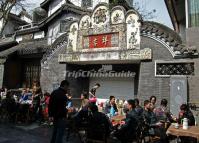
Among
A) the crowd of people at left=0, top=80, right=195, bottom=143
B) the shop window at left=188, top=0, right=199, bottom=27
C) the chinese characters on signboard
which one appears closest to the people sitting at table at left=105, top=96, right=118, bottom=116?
the crowd of people at left=0, top=80, right=195, bottom=143

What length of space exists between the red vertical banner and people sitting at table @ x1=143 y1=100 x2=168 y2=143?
18.2ft

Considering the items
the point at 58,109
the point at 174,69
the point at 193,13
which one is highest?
the point at 193,13

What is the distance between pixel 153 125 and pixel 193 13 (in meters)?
5.30

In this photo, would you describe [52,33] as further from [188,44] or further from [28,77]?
[188,44]

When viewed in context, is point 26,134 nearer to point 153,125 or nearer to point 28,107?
point 28,107

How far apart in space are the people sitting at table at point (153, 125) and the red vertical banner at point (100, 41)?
5548 millimetres

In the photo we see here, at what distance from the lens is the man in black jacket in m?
6.47

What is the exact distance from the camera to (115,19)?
482 inches

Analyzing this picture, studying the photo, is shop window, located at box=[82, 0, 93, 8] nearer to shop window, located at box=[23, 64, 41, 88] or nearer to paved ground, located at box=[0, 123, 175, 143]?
shop window, located at box=[23, 64, 41, 88]

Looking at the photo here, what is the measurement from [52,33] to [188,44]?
11179mm

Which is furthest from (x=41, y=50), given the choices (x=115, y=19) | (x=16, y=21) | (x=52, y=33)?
(x=16, y=21)

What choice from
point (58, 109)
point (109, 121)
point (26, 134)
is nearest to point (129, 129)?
point (109, 121)

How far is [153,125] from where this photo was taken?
6.95 metres

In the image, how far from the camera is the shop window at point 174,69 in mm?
9988
